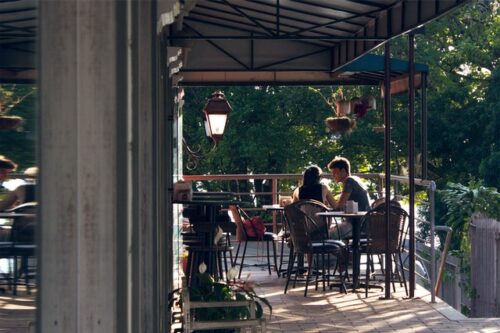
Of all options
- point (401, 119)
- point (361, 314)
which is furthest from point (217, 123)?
point (401, 119)

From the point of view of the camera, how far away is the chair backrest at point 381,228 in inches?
338

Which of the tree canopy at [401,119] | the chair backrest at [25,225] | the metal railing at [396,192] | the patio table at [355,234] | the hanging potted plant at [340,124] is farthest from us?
the tree canopy at [401,119]

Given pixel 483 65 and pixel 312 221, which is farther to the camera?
pixel 483 65

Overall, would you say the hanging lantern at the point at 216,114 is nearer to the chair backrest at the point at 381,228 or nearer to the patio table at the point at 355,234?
the patio table at the point at 355,234

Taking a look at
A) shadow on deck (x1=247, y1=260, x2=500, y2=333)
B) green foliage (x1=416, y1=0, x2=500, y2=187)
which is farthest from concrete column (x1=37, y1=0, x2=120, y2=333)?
green foliage (x1=416, y1=0, x2=500, y2=187)

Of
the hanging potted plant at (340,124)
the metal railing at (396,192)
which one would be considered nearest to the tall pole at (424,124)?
the metal railing at (396,192)

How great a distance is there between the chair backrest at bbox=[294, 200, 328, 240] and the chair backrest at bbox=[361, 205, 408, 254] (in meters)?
0.41

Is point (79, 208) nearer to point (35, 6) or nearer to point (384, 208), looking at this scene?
point (35, 6)

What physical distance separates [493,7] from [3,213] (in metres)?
23.5

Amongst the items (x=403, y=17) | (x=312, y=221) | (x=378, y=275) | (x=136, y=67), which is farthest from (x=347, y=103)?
(x=136, y=67)

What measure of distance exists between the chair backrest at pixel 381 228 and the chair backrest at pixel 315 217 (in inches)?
16.2

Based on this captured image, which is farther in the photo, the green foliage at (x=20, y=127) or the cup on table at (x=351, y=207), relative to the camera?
the cup on table at (x=351, y=207)

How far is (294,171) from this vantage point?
80.5 ft

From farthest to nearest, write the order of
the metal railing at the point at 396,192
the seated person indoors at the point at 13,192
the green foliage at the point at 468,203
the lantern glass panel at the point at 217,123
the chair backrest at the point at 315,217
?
the green foliage at the point at 468,203, the lantern glass panel at the point at 217,123, the chair backrest at the point at 315,217, the metal railing at the point at 396,192, the seated person indoors at the point at 13,192
